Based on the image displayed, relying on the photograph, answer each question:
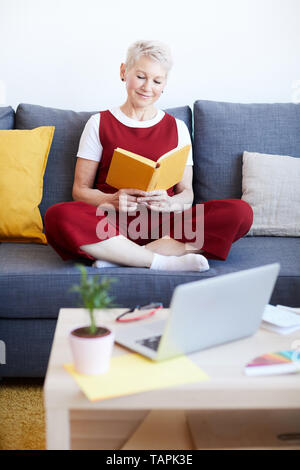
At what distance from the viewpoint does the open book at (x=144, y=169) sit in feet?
5.50

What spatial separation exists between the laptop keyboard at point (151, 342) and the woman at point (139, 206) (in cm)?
70

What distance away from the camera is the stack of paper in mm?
1130

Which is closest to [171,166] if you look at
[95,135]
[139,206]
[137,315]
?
[139,206]

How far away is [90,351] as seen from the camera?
856 mm

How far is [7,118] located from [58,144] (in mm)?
264

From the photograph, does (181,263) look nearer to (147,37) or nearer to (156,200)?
(156,200)

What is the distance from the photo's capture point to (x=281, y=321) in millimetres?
1156

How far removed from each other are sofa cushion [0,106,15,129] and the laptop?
1480 millimetres

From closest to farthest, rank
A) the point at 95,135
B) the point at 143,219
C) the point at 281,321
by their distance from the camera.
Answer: the point at 281,321
the point at 143,219
the point at 95,135

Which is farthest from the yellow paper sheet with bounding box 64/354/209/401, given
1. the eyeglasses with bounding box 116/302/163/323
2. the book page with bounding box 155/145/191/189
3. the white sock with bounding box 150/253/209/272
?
the book page with bounding box 155/145/191/189

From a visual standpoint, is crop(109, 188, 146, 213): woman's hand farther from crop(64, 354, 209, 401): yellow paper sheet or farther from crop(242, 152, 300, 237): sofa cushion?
crop(64, 354, 209, 401): yellow paper sheet

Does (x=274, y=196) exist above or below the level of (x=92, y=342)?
below

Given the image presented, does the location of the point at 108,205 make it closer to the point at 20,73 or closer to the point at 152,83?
the point at 152,83
